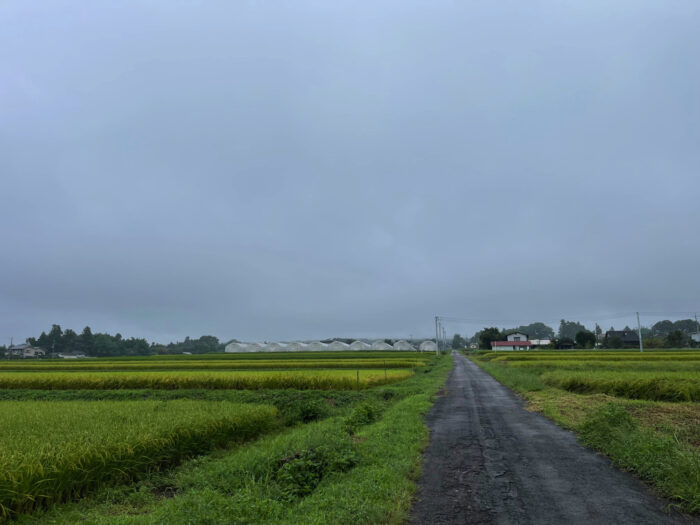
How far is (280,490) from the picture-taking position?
7430mm

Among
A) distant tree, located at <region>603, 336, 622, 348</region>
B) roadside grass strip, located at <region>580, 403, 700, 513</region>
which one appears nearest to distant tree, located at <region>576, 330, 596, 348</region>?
distant tree, located at <region>603, 336, 622, 348</region>

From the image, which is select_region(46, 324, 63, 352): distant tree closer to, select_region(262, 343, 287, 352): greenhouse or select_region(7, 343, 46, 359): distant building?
select_region(7, 343, 46, 359): distant building

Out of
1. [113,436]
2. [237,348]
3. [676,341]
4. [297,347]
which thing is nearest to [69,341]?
[237,348]

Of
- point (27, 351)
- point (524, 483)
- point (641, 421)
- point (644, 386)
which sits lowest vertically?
point (27, 351)

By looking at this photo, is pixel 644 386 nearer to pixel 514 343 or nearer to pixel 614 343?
pixel 614 343

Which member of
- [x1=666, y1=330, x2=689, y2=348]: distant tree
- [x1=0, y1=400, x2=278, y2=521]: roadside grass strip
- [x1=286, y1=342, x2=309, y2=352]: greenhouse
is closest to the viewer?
[x1=0, y1=400, x2=278, y2=521]: roadside grass strip

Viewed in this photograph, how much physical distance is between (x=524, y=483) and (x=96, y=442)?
910cm

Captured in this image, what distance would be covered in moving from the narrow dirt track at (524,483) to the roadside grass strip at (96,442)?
635 centimetres

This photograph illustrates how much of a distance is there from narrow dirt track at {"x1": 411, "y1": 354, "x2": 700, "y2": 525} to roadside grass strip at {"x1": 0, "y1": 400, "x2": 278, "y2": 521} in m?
6.35

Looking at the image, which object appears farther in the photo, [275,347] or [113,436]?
[275,347]

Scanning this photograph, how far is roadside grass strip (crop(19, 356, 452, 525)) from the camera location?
614 cm

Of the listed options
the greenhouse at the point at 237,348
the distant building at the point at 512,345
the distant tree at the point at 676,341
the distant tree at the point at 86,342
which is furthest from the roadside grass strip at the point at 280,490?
the distant tree at the point at 86,342

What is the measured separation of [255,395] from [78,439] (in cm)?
1501

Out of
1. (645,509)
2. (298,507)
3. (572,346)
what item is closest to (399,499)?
(298,507)
